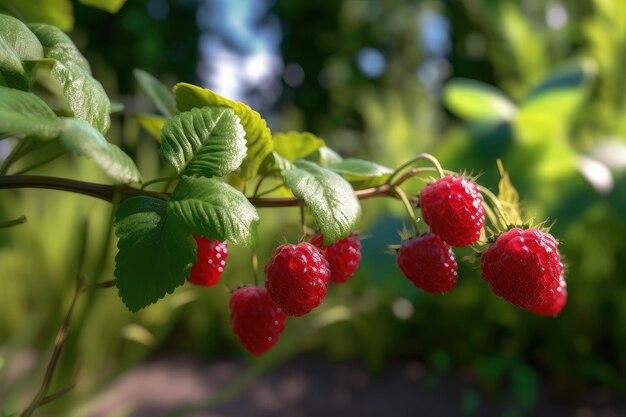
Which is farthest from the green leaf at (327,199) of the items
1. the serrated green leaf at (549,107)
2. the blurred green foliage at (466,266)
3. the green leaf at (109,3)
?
the serrated green leaf at (549,107)

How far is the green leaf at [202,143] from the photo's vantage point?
0.39 meters

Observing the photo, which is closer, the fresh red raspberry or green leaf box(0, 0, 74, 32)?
the fresh red raspberry

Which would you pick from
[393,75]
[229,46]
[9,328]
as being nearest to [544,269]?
[9,328]

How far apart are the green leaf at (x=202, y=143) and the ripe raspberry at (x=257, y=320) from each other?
0.14 metres

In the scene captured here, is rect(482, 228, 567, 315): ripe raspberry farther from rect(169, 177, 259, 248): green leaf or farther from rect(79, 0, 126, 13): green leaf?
rect(79, 0, 126, 13): green leaf

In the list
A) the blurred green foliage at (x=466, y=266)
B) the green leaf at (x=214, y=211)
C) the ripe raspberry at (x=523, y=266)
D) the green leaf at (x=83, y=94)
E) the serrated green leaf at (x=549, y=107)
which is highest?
the green leaf at (x=83, y=94)

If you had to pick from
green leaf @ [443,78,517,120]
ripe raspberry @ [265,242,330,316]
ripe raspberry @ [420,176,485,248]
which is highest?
ripe raspberry @ [420,176,485,248]

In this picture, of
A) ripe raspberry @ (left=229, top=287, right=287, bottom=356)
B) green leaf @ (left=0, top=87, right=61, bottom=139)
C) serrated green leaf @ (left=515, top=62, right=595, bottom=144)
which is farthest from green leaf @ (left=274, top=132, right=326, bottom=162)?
serrated green leaf @ (left=515, top=62, right=595, bottom=144)

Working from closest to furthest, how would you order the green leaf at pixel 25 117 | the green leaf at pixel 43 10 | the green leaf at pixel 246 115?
the green leaf at pixel 25 117 < the green leaf at pixel 246 115 < the green leaf at pixel 43 10

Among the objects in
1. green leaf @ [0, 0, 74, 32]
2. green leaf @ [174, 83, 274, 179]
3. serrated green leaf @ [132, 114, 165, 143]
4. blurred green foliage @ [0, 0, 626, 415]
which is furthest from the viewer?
blurred green foliage @ [0, 0, 626, 415]

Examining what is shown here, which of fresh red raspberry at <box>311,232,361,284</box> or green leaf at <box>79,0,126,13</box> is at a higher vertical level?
green leaf at <box>79,0,126,13</box>

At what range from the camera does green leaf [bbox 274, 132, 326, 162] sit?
0.51 m

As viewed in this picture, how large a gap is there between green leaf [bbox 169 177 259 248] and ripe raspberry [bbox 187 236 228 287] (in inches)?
3.5

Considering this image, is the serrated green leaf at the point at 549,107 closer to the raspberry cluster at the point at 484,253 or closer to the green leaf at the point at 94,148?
the raspberry cluster at the point at 484,253
